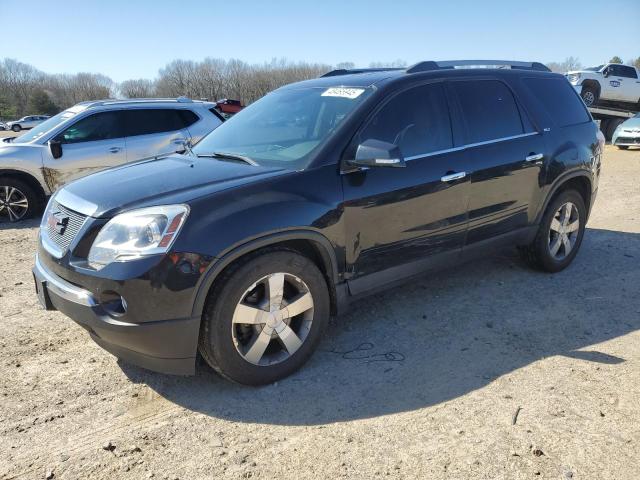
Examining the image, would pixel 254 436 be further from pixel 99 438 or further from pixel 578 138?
pixel 578 138

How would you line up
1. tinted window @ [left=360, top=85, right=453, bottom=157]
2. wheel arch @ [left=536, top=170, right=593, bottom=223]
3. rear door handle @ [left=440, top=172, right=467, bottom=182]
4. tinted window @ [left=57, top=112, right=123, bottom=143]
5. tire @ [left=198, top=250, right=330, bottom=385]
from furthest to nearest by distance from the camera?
tinted window @ [left=57, top=112, right=123, bottom=143] < wheel arch @ [left=536, top=170, right=593, bottom=223] < rear door handle @ [left=440, top=172, right=467, bottom=182] < tinted window @ [left=360, top=85, right=453, bottom=157] < tire @ [left=198, top=250, right=330, bottom=385]

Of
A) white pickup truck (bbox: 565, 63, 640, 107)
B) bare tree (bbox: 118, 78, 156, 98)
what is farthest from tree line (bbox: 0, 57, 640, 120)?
white pickup truck (bbox: 565, 63, 640, 107)

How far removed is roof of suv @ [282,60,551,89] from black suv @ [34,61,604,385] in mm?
27

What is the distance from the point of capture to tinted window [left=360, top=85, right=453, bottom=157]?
354cm

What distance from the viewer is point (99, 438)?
8.68ft

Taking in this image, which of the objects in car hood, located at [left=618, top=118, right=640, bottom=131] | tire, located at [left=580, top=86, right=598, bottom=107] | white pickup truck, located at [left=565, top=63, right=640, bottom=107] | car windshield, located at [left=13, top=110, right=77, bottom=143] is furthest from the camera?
tire, located at [left=580, top=86, right=598, bottom=107]

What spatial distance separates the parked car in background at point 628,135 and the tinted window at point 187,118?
1394 cm

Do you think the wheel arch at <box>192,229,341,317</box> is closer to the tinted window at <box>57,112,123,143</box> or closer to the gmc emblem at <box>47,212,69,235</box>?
the gmc emblem at <box>47,212,69,235</box>

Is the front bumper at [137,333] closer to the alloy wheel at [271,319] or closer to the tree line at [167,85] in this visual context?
the alloy wheel at [271,319]

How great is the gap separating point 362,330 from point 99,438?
1918 mm

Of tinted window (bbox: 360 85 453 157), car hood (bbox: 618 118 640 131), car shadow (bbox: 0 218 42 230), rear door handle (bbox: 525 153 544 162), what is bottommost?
car shadow (bbox: 0 218 42 230)

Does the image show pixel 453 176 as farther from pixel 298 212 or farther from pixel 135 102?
pixel 135 102

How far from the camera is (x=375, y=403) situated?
2918mm

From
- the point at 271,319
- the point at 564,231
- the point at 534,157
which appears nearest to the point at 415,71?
the point at 534,157
